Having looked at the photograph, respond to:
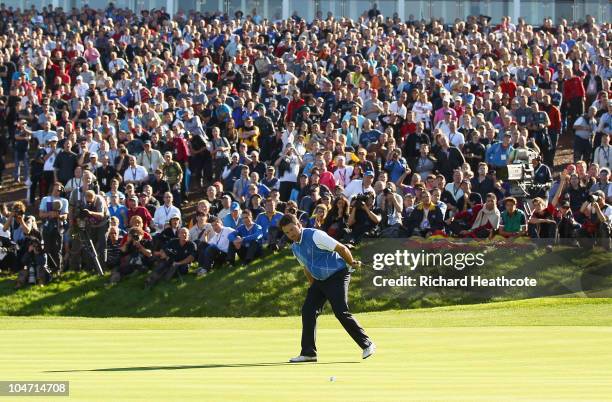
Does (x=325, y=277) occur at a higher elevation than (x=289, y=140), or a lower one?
higher

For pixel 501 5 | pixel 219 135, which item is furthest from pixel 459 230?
pixel 501 5

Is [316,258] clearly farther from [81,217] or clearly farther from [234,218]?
[81,217]

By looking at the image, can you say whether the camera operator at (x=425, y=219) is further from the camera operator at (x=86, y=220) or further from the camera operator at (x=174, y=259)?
the camera operator at (x=86, y=220)

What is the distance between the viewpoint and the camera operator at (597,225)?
2427 centimetres

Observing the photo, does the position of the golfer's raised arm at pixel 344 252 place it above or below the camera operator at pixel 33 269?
above

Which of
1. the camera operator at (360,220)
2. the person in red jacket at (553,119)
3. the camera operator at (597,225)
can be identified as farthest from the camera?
the person in red jacket at (553,119)

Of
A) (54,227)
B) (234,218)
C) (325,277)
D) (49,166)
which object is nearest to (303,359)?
(325,277)

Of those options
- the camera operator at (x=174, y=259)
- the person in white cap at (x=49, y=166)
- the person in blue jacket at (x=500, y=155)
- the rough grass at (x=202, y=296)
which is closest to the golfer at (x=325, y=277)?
the rough grass at (x=202, y=296)

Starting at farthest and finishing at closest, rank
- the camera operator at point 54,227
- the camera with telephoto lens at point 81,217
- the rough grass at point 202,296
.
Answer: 1. the camera operator at point 54,227
2. the camera with telephoto lens at point 81,217
3. the rough grass at point 202,296

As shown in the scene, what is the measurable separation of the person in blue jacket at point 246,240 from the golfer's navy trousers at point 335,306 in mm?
11362

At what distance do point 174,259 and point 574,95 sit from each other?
1140 centimetres

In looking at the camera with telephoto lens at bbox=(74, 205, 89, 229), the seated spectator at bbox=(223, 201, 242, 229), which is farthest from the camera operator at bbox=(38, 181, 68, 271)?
the seated spectator at bbox=(223, 201, 242, 229)

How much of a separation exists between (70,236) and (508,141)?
9.21 meters

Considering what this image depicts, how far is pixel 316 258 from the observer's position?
592 inches
